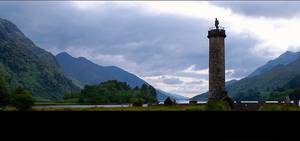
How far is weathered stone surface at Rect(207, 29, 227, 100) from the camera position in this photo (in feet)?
295

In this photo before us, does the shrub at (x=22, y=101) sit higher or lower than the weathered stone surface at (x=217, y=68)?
lower

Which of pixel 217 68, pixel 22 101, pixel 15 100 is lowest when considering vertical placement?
pixel 22 101

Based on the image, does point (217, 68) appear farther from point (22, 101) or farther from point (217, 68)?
point (22, 101)

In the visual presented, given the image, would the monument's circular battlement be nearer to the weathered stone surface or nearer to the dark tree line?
the weathered stone surface

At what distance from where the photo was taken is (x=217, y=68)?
90188mm

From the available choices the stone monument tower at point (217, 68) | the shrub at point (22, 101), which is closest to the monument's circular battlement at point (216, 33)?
the stone monument tower at point (217, 68)

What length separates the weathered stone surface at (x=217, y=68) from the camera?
89.9 m

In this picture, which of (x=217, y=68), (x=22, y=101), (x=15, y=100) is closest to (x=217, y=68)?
(x=217, y=68)

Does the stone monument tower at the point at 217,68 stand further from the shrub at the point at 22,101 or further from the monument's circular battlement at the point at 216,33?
the shrub at the point at 22,101

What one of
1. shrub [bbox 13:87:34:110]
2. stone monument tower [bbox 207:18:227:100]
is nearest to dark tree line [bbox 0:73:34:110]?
shrub [bbox 13:87:34:110]
